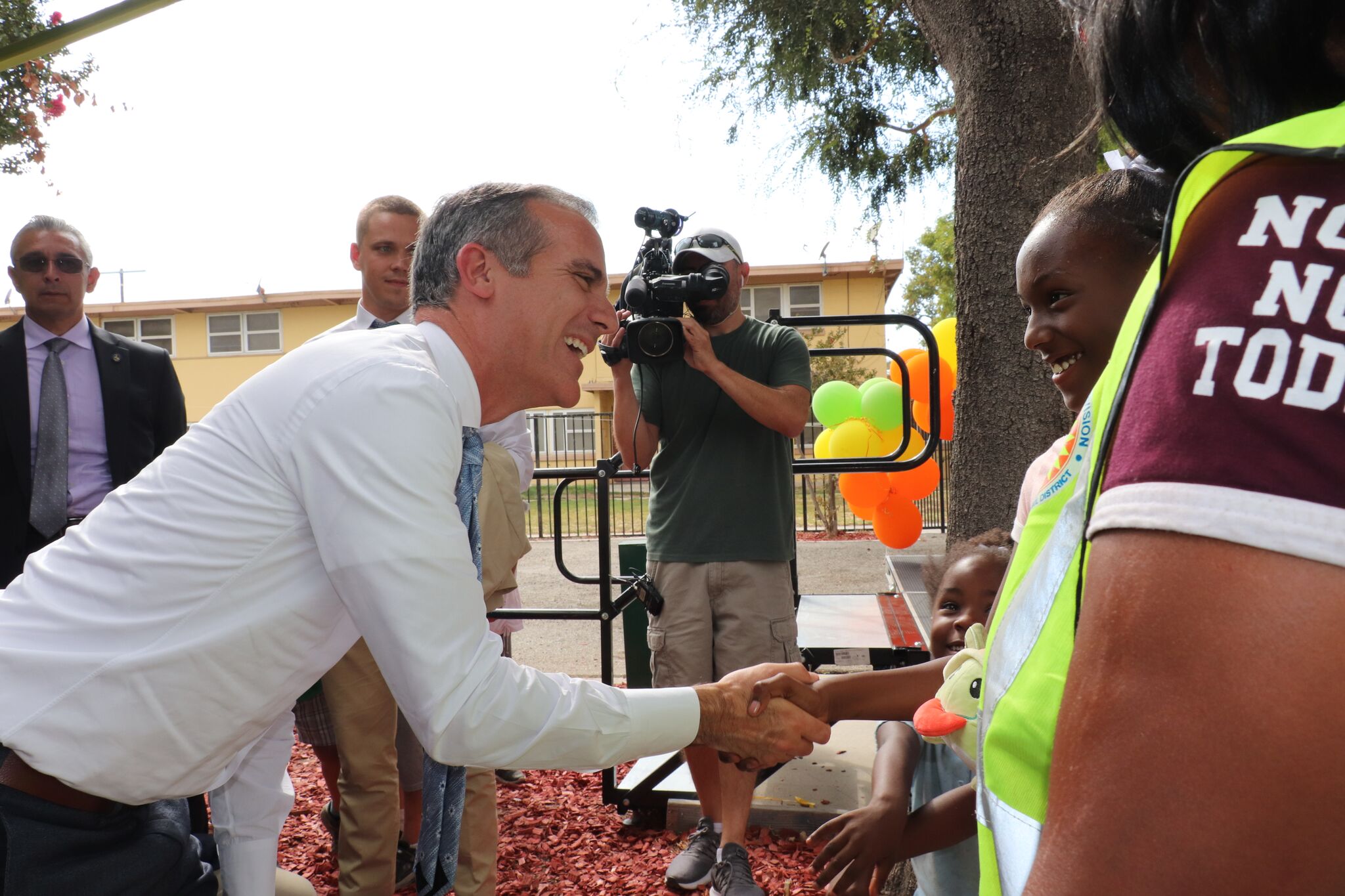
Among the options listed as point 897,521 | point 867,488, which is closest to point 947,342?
point 867,488

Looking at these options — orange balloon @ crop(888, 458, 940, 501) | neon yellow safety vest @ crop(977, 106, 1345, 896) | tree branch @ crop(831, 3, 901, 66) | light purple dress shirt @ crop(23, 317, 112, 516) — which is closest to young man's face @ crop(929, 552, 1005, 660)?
neon yellow safety vest @ crop(977, 106, 1345, 896)

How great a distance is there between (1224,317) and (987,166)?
3.41 m

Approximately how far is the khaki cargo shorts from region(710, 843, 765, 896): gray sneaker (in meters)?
0.67

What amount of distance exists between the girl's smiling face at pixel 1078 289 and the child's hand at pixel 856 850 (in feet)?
3.27

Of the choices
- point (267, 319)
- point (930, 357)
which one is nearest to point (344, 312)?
point (267, 319)

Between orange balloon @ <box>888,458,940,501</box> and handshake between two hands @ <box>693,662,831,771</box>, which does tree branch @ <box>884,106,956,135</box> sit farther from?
handshake between two hands @ <box>693,662,831,771</box>

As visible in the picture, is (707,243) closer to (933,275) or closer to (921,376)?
(921,376)

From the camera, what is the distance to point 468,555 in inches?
70.7

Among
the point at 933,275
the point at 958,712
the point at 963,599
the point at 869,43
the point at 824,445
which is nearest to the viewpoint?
the point at 958,712

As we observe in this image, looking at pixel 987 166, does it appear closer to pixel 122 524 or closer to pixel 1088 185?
pixel 1088 185

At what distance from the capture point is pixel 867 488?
6770 mm

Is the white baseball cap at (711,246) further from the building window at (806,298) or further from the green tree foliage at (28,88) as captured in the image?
the building window at (806,298)

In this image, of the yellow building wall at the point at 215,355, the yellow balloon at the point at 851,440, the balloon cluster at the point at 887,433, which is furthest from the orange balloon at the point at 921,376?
the yellow building wall at the point at 215,355

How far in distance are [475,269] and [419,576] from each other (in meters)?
0.88
